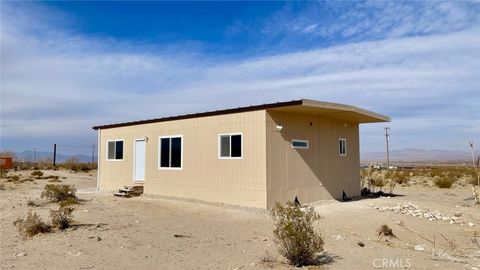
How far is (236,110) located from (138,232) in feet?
19.1

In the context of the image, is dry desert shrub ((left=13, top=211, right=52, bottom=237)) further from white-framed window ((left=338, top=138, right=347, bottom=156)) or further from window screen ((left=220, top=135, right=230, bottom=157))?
white-framed window ((left=338, top=138, right=347, bottom=156))

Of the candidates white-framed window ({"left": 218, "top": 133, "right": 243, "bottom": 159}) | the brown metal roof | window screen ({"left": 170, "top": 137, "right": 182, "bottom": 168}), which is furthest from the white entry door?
white-framed window ({"left": 218, "top": 133, "right": 243, "bottom": 159})

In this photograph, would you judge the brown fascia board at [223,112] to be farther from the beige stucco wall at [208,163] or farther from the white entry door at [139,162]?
the white entry door at [139,162]

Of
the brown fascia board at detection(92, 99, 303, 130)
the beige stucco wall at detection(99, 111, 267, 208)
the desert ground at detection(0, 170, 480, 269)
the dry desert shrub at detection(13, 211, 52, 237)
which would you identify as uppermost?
the brown fascia board at detection(92, 99, 303, 130)

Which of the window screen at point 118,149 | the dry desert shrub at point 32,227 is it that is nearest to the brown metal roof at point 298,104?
the window screen at point 118,149

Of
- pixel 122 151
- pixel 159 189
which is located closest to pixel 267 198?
pixel 159 189

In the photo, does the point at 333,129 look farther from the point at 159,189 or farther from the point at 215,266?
the point at 215,266

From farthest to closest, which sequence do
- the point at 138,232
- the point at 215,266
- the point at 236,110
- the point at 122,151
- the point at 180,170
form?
the point at 122,151, the point at 180,170, the point at 236,110, the point at 138,232, the point at 215,266

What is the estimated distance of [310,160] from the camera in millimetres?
15766

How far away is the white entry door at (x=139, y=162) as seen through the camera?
62.6 feet

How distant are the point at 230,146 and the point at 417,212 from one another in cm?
649

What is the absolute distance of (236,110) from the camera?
14.6 m

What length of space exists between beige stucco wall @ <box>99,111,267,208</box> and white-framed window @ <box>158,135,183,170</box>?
0.19 metres

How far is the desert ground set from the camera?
7598 millimetres
